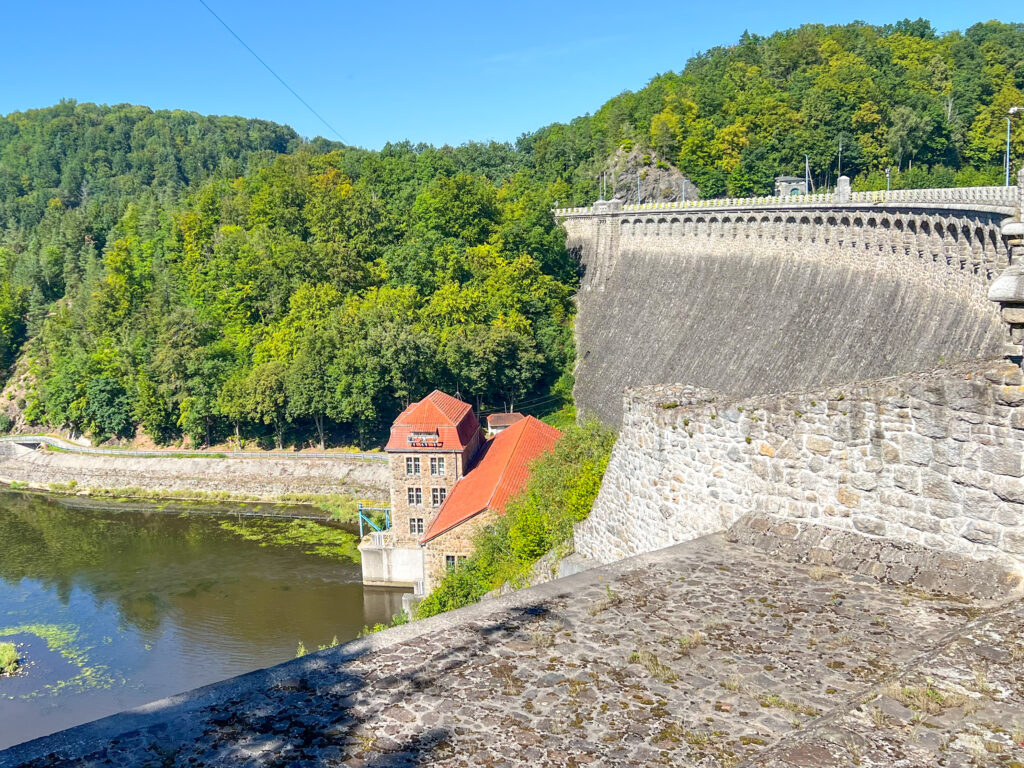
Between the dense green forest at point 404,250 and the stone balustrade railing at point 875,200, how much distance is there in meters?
8.66

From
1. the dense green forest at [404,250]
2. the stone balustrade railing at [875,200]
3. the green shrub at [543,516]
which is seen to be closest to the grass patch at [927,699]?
the green shrub at [543,516]

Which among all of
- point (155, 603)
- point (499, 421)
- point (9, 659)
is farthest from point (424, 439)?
point (9, 659)

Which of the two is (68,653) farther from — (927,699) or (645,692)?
(927,699)

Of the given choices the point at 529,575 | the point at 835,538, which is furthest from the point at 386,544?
the point at 835,538

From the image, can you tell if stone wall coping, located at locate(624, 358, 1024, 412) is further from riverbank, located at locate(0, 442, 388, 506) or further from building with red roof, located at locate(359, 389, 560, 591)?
riverbank, located at locate(0, 442, 388, 506)

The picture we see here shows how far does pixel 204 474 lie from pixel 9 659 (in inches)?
857

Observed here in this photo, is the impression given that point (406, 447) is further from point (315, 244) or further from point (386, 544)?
point (315, 244)

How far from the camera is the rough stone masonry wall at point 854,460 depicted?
693 cm

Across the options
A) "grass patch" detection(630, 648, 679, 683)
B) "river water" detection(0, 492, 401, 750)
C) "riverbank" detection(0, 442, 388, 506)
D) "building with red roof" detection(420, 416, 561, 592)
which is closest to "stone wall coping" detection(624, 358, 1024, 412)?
"grass patch" detection(630, 648, 679, 683)

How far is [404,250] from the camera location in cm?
5672

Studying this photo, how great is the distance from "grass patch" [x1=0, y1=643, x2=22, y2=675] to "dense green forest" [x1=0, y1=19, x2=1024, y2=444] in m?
20.8

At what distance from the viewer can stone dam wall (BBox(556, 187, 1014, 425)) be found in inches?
1141

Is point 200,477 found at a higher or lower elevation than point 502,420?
lower

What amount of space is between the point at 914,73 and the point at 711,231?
3607cm
